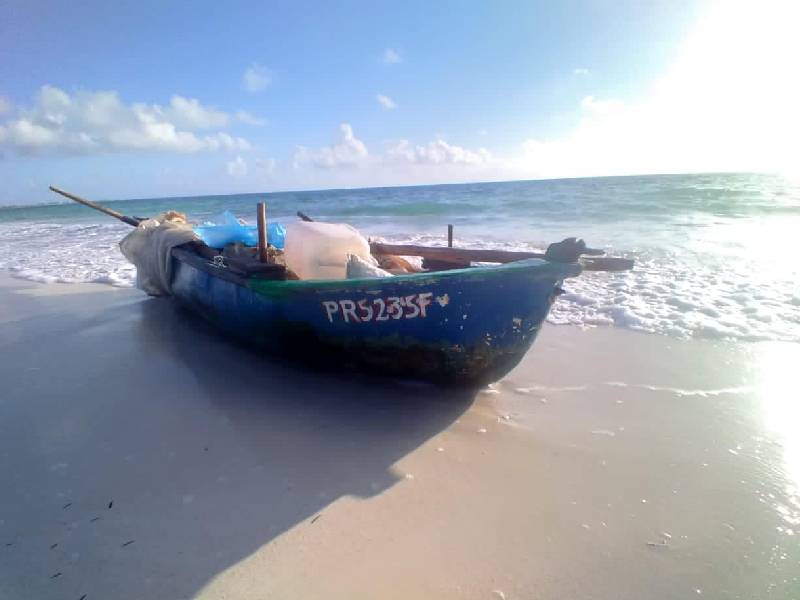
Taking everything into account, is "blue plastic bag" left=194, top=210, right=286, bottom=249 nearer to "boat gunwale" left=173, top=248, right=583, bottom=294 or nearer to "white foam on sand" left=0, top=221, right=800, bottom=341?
"boat gunwale" left=173, top=248, right=583, bottom=294

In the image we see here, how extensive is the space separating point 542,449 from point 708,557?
89 centimetres

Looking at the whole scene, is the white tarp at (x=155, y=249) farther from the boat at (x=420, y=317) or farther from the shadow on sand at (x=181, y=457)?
the boat at (x=420, y=317)

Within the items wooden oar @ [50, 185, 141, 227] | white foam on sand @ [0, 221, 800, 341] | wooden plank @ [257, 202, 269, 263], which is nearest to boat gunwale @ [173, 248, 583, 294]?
wooden plank @ [257, 202, 269, 263]

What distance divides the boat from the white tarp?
84.4 inches

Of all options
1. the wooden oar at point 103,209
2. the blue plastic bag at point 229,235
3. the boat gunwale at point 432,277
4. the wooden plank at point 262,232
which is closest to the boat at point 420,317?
the boat gunwale at point 432,277

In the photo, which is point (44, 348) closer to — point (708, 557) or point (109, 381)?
point (109, 381)

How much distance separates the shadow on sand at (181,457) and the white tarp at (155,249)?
1.48m

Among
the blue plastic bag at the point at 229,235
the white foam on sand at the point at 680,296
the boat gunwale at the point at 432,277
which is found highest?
the blue plastic bag at the point at 229,235

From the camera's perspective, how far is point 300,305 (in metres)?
3.15

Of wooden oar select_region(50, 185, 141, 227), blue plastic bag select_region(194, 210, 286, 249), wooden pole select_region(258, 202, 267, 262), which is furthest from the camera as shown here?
wooden oar select_region(50, 185, 141, 227)

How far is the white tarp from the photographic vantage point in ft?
17.1

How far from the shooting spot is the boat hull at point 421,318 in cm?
271

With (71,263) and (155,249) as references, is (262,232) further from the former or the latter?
(71,263)

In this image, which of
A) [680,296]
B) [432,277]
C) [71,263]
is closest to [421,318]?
[432,277]
